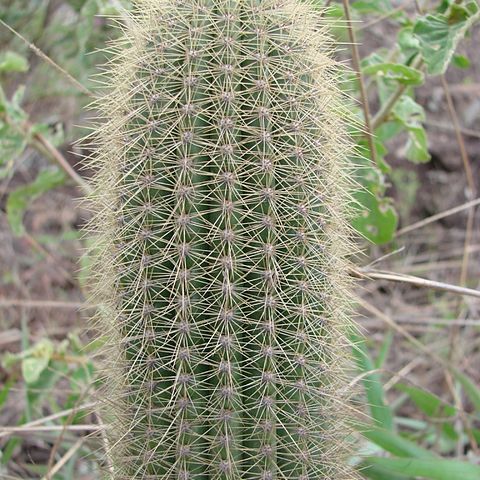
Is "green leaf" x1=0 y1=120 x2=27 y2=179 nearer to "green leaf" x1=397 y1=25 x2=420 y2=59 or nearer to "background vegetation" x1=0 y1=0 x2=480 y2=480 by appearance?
"background vegetation" x1=0 y1=0 x2=480 y2=480

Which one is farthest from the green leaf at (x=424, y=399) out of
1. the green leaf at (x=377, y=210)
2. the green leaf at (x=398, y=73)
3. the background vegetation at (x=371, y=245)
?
the green leaf at (x=398, y=73)

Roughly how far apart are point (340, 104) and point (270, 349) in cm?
53

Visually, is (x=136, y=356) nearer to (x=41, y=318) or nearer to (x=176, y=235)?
(x=176, y=235)

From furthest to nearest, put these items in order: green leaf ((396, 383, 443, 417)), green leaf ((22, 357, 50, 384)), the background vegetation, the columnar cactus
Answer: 1. green leaf ((396, 383, 443, 417))
2. green leaf ((22, 357, 50, 384))
3. the background vegetation
4. the columnar cactus

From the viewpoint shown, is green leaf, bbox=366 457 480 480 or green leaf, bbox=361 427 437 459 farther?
green leaf, bbox=361 427 437 459

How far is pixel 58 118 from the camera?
427 cm

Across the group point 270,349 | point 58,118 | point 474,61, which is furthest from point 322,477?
point 474,61

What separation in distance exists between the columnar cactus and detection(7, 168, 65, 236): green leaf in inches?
48.8

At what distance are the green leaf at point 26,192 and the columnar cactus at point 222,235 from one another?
4.06ft

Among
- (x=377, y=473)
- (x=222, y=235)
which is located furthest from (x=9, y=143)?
(x=377, y=473)

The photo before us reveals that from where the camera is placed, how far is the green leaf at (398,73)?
2.30m

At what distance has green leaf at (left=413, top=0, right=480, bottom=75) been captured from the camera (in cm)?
217

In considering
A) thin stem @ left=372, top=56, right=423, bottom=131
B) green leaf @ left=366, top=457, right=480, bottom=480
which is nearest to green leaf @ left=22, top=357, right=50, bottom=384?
green leaf @ left=366, top=457, right=480, bottom=480

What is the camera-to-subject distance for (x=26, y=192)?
2979 millimetres
